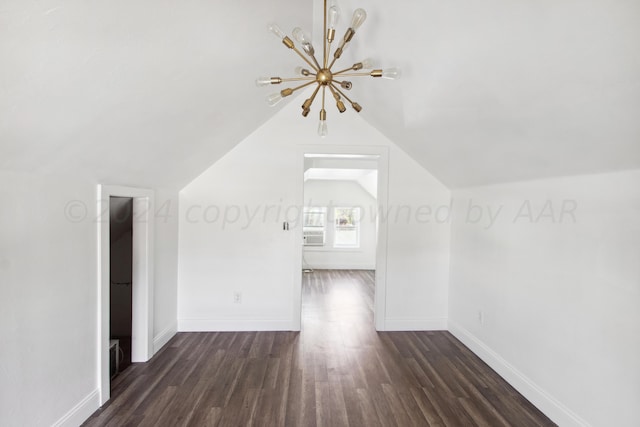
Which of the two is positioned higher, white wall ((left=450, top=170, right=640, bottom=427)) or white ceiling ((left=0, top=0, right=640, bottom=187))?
white ceiling ((left=0, top=0, right=640, bottom=187))

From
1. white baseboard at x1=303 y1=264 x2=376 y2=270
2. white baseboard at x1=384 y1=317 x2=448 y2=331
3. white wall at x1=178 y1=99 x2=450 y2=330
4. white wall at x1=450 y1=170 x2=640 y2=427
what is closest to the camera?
white wall at x1=450 y1=170 x2=640 y2=427

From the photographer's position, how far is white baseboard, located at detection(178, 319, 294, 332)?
11.3ft

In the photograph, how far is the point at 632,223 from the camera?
5.43 feet

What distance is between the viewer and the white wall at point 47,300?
4.98ft

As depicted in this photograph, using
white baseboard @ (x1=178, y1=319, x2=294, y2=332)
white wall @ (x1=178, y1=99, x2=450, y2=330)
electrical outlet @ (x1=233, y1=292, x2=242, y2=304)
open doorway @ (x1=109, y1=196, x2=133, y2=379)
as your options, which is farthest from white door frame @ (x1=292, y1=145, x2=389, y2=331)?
open doorway @ (x1=109, y1=196, x2=133, y2=379)

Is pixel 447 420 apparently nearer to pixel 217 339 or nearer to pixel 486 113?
pixel 486 113

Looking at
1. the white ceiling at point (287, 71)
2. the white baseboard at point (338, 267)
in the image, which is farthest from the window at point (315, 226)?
the white ceiling at point (287, 71)

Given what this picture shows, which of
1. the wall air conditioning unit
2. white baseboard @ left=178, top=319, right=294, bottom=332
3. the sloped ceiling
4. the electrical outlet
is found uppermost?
the sloped ceiling

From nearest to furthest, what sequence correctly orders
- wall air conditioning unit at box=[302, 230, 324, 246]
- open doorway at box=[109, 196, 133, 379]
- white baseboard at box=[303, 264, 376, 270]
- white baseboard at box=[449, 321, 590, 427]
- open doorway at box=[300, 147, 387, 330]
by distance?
white baseboard at box=[449, 321, 590, 427]
open doorway at box=[109, 196, 133, 379]
open doorway at box=[300, 147, 387, 330]
white baseboard at box=[303, 264, 376, 270]
wall air conditioning unit at box=[302, 230, 324, 246]

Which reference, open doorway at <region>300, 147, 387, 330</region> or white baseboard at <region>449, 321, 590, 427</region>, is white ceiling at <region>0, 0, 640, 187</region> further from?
open doorway at <region>300, 147, 387, 330</region>

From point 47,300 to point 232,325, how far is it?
2.01 meters

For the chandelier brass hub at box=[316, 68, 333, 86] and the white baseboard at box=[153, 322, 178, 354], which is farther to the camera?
the white baseboard at box=[153, 322, 178, 354]

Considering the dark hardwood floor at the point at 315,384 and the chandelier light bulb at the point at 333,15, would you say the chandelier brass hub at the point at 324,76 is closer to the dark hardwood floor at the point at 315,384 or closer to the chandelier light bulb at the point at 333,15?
the chandelier light bulb at the point at 333,15

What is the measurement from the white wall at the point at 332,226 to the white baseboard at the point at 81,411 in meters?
5.27
